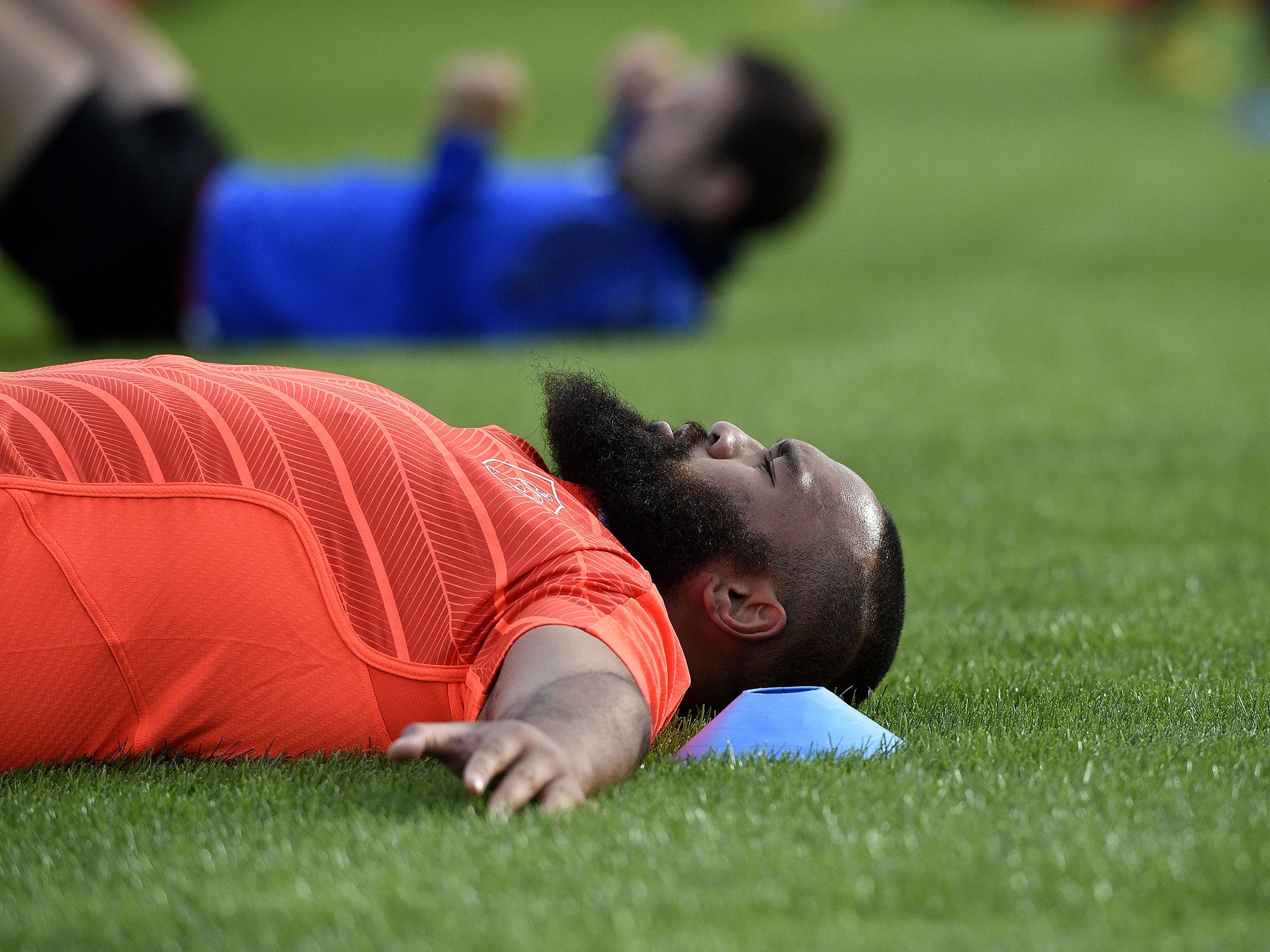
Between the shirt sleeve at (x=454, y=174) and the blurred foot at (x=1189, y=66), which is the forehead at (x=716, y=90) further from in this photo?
the blurred foot at (x=1189, y=66)

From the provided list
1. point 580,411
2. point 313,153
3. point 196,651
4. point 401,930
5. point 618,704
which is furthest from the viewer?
point 313,153

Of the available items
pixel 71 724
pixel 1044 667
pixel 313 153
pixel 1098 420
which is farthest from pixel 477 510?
pixel 313 153

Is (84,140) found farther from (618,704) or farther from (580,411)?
(618,704)

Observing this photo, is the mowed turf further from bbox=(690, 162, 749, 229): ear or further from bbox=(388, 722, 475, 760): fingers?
bbox=(690, 162, 749, 229): ear

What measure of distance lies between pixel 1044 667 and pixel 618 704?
1.08 metres

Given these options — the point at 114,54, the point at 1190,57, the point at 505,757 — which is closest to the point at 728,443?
the point at 505,757

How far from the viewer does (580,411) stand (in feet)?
8.61

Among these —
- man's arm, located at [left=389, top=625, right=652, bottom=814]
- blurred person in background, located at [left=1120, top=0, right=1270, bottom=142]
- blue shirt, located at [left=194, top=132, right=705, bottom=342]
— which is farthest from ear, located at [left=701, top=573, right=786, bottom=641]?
blurred person in background, located at [left=1120, top=0, right=1270, bottom=142]

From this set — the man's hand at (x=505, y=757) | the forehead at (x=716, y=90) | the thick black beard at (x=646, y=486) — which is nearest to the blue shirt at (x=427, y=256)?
the forehead at (x=716, y=90)

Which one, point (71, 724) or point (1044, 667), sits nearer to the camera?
point (71, 724)

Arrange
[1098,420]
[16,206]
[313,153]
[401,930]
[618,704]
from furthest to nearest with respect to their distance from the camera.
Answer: [313,153]
[16,206]
[1098,420]
[618,704]
[401,930]

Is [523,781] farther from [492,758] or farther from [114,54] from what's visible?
[114,54]

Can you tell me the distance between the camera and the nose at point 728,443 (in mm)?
2479

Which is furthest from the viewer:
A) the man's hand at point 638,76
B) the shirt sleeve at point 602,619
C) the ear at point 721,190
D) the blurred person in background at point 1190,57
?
the blurred person in background at point 1190,57
